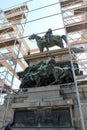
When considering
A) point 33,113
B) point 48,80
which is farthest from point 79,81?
point 33,113

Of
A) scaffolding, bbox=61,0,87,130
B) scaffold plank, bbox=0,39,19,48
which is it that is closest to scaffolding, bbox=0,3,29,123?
scaffold plank, bbox=0,39,19,48

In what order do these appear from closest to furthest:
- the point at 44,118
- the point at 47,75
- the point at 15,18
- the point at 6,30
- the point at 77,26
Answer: the point at 44,118, the point at 47,75, the point at 77,26, the point at 6,30, the point at 15,18

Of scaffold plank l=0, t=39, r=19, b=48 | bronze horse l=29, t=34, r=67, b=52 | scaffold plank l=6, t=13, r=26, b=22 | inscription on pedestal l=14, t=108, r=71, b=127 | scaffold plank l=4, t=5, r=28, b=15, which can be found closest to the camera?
inscription on pedestal l=14, t=108, r=71, b=127

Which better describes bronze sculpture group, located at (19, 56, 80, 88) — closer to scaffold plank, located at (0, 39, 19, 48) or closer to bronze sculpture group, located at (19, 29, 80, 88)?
bronze sculpture group, located at (19, 29, 80, 88)

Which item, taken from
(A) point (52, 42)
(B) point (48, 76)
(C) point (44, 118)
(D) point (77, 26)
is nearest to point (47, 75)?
(B) point (48, 76)

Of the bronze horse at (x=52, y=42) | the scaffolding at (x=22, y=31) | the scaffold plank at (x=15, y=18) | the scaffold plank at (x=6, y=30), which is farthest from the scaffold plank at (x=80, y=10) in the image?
the scaffold plank at (x=6, y=30)

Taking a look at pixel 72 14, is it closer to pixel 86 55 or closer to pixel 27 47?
pixel 86 55

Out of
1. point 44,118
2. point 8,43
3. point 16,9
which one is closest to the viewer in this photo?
point 44,118

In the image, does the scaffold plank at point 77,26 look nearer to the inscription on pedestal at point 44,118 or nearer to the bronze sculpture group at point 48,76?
the bronze sculpture group at point 48,76

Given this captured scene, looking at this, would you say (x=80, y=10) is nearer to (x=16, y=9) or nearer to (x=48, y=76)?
(x=16, y=9)

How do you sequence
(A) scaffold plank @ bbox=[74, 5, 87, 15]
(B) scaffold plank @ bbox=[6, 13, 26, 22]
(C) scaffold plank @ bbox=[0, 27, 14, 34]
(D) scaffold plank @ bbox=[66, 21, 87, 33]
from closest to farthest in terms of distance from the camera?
1. (D) scaffold plank @ bbox=[66, 21, 87, 33]
2. (A) scaffold plank @ bbox=[74, 5, 87, 15]
3. (C) scaffold plank @ bbox=[0, 27, 14, 34]
4. (B) scaffold plank @ bbox=[6, 13, 26, 22]

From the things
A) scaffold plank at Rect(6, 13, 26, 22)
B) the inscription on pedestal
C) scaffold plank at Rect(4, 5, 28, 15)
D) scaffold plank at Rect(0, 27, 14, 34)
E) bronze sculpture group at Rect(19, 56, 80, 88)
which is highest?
scaffold plank at Rect(4, 5, 28, 15)

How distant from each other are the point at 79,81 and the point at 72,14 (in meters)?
5.48

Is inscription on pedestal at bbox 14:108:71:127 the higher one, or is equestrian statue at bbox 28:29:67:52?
equestrian statue at bbox 28:29:67:52
